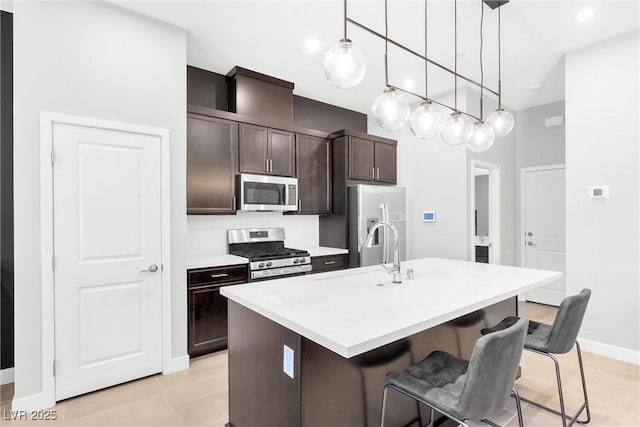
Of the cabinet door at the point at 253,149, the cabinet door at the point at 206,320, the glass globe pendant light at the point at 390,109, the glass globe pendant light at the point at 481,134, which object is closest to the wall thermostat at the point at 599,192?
the glass globe pendant light at the point at 481,134

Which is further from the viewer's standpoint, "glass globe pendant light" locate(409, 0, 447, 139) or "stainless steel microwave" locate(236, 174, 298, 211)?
"stainless steel microwave" locate(236, 174, 298, 211)

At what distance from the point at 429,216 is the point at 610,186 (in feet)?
6.52

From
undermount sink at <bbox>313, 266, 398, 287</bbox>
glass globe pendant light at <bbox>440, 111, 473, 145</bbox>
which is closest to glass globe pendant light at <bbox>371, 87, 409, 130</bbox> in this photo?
glass globe pendant light at <bbox>440, 111, 473, 145</bbox>

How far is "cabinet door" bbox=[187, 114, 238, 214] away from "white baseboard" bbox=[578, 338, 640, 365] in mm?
3820

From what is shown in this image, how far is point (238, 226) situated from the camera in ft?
13.0

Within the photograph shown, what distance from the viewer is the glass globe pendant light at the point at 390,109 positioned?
6.52 feet

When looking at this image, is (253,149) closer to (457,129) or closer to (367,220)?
(367,220)

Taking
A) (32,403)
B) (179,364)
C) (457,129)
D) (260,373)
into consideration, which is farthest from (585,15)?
(32,403)

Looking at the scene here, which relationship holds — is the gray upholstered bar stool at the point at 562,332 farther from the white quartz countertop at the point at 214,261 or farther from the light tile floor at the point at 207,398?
the white quartz countertop at the point at 214,261

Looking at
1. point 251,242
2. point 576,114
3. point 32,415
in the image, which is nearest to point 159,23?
point 251,242

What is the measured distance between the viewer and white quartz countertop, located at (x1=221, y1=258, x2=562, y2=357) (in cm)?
123

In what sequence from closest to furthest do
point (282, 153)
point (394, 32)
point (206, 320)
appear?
point (394, 32) → point (206, 320) → point (282, 153)

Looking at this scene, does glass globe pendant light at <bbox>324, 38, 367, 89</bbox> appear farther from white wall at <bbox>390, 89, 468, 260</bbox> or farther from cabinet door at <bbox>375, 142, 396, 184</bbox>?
cabinet door at <bbox>375, 142, 396, 184</bbox>

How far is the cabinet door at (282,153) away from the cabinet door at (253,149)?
8 cm
